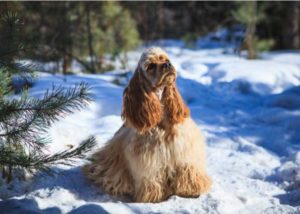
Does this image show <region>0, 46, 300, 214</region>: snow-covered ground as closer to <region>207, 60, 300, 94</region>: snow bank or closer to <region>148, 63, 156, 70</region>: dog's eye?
<region>207, 60, 300, 94</region>: snow bank

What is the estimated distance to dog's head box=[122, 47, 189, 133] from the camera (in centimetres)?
327

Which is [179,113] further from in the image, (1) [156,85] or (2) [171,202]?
(2) [171,202]

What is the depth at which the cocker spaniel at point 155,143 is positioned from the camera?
3.32m

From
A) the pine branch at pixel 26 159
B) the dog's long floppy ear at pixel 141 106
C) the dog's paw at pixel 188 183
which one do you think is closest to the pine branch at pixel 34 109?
the pine branch at pixel 26 159

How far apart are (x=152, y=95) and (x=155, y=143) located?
364mm

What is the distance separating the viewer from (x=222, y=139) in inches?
200

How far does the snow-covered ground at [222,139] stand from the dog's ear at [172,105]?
626 mm

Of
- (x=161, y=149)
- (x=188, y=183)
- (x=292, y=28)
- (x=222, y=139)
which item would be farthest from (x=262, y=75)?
(x=292, y=28)

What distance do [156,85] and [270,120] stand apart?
2.63 meters

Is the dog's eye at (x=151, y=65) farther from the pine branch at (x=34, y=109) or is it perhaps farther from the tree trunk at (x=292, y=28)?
the tree trunk at (x=292, y=28)

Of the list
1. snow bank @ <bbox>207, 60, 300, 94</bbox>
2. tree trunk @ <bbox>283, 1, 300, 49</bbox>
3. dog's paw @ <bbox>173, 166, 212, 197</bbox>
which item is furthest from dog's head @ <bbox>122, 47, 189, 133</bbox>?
tree trunk @ <bbox>283, 1, 300, 49</bbox>

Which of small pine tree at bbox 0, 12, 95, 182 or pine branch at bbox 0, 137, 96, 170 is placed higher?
small pine tree at bbox 0, 12, 95, 182

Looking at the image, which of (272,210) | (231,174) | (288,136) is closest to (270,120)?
(288,136)

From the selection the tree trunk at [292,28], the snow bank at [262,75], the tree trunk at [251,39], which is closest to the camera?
the snow bank at [262,75]
